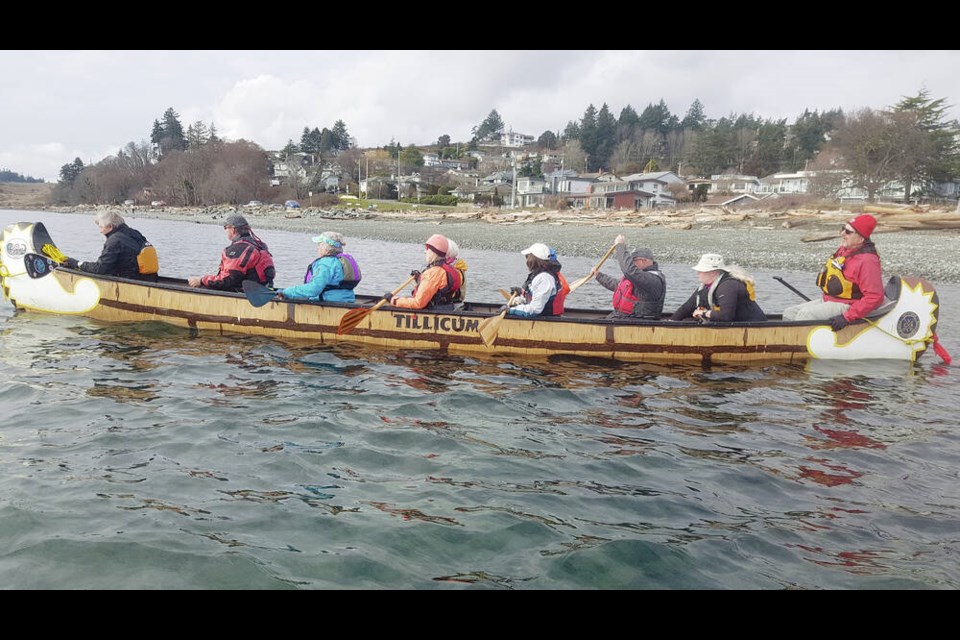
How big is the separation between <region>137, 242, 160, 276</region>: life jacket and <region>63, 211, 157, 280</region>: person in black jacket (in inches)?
0.9

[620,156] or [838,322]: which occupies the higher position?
[620,156]

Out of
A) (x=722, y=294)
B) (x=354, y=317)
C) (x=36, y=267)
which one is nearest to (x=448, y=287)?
(x=354, y=317)

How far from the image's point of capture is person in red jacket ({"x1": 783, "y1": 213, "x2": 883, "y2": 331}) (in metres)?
9.80

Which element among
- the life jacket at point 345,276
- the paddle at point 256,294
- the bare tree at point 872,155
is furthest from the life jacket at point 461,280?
the bare tree at point 872,155

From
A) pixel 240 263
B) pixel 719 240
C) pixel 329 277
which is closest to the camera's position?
pixel 329 277

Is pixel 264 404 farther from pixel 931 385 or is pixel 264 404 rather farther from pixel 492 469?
pixel 931 385

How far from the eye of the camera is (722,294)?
9.96 metres

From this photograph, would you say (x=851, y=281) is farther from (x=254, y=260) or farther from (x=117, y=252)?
(x=117, y=252)

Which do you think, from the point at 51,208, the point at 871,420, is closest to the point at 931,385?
the point at 871,420

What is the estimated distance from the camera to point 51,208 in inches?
4914

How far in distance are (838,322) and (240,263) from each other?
34.1ft

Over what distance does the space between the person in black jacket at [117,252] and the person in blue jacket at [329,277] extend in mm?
3477

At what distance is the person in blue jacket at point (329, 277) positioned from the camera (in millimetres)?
10672
